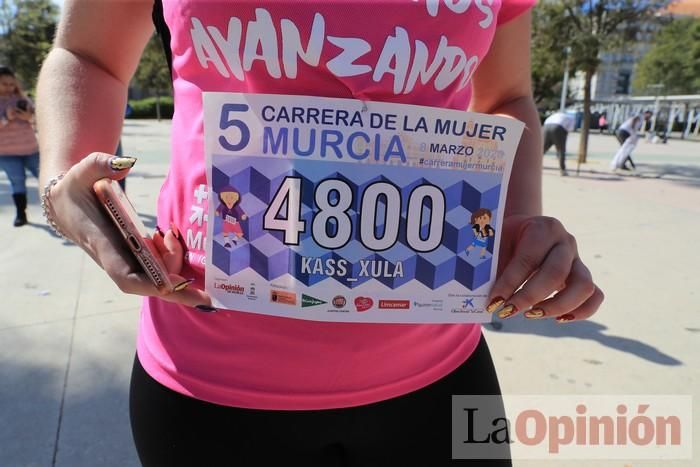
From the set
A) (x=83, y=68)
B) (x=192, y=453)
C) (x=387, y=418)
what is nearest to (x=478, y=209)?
(x=387, y=418)

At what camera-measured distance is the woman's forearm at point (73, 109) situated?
0.86 m

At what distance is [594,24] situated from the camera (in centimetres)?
1020

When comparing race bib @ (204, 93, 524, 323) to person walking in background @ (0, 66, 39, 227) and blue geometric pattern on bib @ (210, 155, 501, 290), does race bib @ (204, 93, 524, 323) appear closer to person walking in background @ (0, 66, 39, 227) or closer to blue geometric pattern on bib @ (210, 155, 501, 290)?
blue geometric pattern on bib @ (210, 155, 501, 290)

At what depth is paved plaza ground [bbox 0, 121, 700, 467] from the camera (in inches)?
83.7

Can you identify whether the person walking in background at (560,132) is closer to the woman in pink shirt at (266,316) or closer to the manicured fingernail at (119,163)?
the woman in pink shirt at (266,316)

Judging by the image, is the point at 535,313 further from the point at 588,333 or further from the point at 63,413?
the point at 588,333

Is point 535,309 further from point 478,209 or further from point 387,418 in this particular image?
point 387,418

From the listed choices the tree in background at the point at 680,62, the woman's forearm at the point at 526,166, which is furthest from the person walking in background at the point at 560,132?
the tree in background at the point at 680,62

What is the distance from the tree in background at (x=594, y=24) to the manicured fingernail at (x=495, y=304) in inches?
422

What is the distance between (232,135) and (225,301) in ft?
0.84

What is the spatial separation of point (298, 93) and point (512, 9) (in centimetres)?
46

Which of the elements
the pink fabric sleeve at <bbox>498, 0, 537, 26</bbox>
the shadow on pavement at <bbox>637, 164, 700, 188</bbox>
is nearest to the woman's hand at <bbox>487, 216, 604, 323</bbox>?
the pink fabric sleeve at <bbox>498, 0, 537, 26</bbox>

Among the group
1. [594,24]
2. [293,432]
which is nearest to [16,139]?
[293,432]

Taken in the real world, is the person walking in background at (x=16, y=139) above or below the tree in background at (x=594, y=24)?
below
